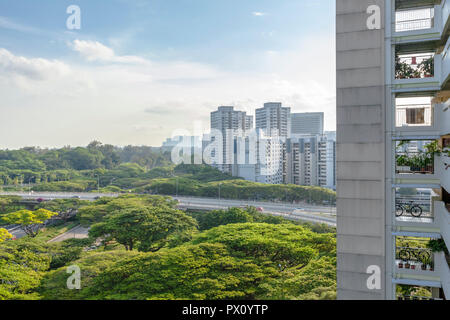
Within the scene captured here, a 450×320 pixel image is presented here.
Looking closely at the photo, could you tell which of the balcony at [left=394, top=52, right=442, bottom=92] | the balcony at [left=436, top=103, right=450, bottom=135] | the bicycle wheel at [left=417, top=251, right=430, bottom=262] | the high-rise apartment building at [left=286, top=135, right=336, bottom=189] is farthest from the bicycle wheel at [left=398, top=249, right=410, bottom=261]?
the high-rise apartment building at [left=286, top=135, right=336, bottom=189]

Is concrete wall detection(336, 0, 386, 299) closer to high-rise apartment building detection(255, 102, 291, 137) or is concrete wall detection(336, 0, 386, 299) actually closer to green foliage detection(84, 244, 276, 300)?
green foliage detection(84, 244, 276, 300)

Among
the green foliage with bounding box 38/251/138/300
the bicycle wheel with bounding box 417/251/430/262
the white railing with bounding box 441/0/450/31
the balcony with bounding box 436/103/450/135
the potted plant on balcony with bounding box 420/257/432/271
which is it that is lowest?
the green foliage with bounding box 38/251/138/300

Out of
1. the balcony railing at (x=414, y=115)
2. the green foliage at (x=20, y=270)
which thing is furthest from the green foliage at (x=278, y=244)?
the balcony railing at (x=414, y=115)

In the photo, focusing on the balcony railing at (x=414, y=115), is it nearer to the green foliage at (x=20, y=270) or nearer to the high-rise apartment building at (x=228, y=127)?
the green foliage at (x=20, y=270)
